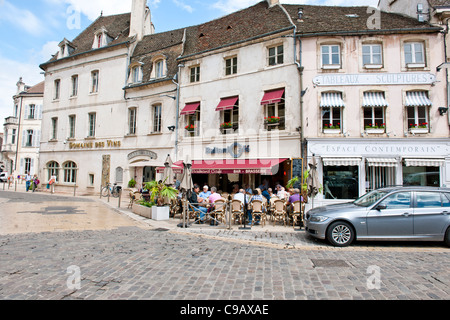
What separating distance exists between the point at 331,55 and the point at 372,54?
1.94 meters

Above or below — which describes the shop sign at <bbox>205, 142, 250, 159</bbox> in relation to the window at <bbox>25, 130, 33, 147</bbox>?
below

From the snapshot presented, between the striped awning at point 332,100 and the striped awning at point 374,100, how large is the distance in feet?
3.59

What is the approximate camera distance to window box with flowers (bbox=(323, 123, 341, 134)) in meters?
13.3

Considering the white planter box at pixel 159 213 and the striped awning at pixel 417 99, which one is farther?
the striped awning at pixel 417 99

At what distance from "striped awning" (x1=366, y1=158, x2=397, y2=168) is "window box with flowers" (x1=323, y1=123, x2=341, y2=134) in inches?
75.6

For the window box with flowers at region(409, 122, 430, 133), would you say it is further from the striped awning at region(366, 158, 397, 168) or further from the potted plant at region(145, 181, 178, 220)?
the potted plant at region(145, 181, 178, 220)

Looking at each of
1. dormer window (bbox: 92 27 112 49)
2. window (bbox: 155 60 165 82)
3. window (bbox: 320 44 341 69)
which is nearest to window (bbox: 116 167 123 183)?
window (bbox: 155 60 165 82)

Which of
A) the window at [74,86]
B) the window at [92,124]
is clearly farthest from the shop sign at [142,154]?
the window at [74,86]

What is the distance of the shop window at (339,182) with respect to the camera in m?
13.2

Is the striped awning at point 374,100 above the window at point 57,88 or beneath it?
beneath

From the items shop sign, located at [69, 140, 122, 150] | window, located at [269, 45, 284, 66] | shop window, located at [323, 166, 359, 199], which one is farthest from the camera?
shop sign, located at [69, 140, 122, 150]

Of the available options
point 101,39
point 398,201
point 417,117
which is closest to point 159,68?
point 101,39

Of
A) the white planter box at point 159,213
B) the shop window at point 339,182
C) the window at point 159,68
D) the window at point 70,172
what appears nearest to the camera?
the white planter box at point 159,213

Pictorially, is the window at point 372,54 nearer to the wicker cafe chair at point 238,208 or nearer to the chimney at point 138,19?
the wicker cafe chair at point 238,208
